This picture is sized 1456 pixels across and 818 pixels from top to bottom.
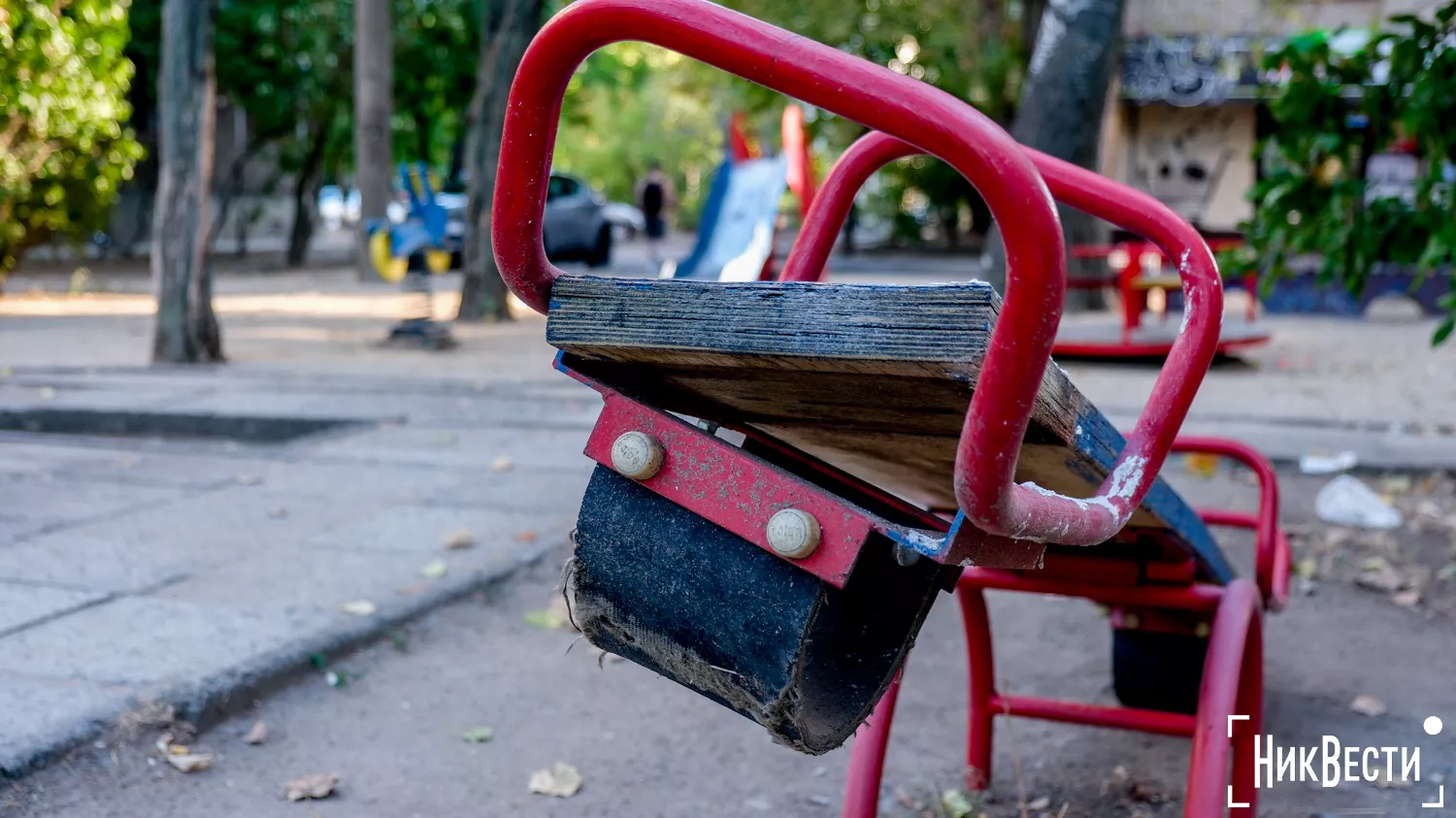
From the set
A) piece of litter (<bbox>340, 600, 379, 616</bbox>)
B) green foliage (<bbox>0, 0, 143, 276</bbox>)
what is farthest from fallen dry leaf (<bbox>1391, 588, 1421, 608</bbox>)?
green foliage (<bbox>0, 0, 143, 276</bbox>)

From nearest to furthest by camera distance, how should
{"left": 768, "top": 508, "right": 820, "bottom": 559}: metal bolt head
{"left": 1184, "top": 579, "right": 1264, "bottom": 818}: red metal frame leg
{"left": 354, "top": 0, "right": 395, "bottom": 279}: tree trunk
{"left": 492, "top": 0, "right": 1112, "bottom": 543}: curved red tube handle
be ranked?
{"left": 492, "top": 0, "right": 1112, "bottom": 543}: curved red tube handle, {"left": 768, "top": 508, "right": 820, "bottom": 559}: metal bolt head, {"left": 1184, "top": 579, "right": 1264, "bottom": 818}: red metal frame leg, {"left": 354, "top": 0, "right": 395, "bottom": 279}: tree trunk

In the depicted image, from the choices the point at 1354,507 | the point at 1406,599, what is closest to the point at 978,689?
the point at 1406,599

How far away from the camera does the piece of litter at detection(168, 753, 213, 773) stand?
108 inches

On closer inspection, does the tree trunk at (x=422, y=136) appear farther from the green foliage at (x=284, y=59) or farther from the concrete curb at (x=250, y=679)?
the concrete curb at (x=250, y=679)

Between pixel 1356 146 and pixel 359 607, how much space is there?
131 inches

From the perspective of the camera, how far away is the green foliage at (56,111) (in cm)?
1357

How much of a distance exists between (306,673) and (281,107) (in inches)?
772

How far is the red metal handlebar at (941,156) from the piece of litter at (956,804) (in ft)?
4.67

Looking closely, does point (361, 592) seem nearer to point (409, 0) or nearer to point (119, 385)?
point (119, 385)

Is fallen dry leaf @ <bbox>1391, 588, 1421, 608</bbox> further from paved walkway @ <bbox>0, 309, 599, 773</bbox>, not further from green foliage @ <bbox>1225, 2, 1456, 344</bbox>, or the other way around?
paved walkway @ <bbox>0, 309, 599, 773</bbox>

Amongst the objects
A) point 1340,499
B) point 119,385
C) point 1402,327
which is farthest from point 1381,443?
point 1402,327

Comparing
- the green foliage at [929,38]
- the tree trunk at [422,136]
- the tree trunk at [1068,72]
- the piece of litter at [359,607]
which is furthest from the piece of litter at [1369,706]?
the tree trunk at [422,136]

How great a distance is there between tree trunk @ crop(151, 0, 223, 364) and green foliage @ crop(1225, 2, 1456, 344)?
690 cm

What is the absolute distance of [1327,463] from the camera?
5.62 m
